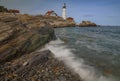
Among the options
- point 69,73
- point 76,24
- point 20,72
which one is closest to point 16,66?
point 20,72

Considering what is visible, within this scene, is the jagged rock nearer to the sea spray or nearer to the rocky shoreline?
the rocky shoreline

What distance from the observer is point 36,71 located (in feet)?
34.9

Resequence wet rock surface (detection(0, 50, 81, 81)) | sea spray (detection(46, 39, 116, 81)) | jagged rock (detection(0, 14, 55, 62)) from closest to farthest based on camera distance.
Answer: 1. wet rock surface (detection(0, 50, 81, 81))
2. sea spray (detection(46, 39, 116, 81))
3. jagged rock (detection(0, 14, 55, 62))

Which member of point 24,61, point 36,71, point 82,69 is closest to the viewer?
point 36,71

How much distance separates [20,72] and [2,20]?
846cm

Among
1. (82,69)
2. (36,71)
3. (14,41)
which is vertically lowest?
(82,69)

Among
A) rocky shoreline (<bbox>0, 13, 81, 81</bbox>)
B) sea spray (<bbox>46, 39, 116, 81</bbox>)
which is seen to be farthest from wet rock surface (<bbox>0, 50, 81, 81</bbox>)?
sea spray (<bbox>46, 39, 116, 81</bbox>)

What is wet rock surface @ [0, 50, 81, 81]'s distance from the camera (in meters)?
9.66

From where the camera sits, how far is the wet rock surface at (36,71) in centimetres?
966

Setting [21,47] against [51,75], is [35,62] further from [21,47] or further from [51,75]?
[21,47]

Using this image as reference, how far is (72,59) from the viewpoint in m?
14.2

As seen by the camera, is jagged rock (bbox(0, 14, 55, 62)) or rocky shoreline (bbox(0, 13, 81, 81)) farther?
jagged rock (bbox(0, 14, 55, 62))

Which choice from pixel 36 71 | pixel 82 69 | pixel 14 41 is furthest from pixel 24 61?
pixel 82 69

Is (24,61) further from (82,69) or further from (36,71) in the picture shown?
(82,69)
